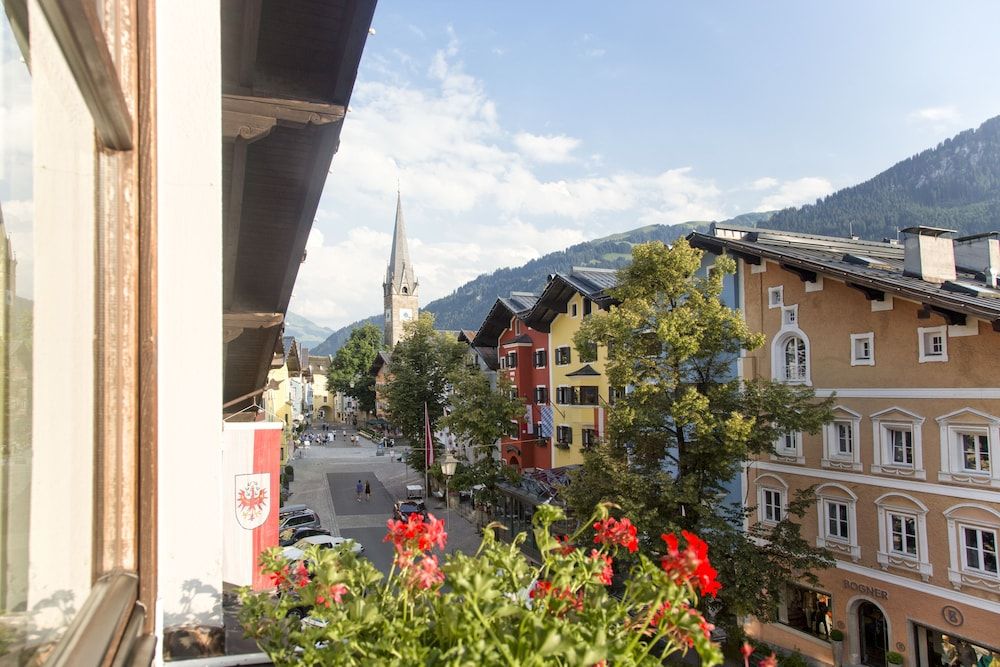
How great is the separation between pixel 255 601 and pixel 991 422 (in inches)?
606

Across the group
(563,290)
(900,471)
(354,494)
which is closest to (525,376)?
(563,290)

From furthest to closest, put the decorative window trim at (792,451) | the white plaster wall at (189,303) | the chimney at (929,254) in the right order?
the decorative window trim at (792,451), the chimney at (929,254), the white plaster wall at (189,303)

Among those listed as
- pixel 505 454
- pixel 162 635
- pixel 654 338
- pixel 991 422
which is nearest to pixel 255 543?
pixel 162 635

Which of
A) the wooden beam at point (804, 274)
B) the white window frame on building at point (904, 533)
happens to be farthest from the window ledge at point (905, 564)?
the wooden beam at point (804, 274)

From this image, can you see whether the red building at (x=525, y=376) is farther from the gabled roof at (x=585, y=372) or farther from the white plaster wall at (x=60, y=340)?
the white plaster wall at (x=60, y=340)

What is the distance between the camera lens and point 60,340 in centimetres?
150

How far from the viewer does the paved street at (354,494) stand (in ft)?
91.8

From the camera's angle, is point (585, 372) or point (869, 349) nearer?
point (869, 349)

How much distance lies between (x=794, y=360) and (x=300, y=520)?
20.1m

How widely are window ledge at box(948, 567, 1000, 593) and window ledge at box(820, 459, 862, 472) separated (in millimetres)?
2785

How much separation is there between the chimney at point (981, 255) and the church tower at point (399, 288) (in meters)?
86.6

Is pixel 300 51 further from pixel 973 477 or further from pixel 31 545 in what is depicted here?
pixel 973 477

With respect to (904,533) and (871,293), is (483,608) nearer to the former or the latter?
(871,293)

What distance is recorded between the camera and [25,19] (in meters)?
1.21
